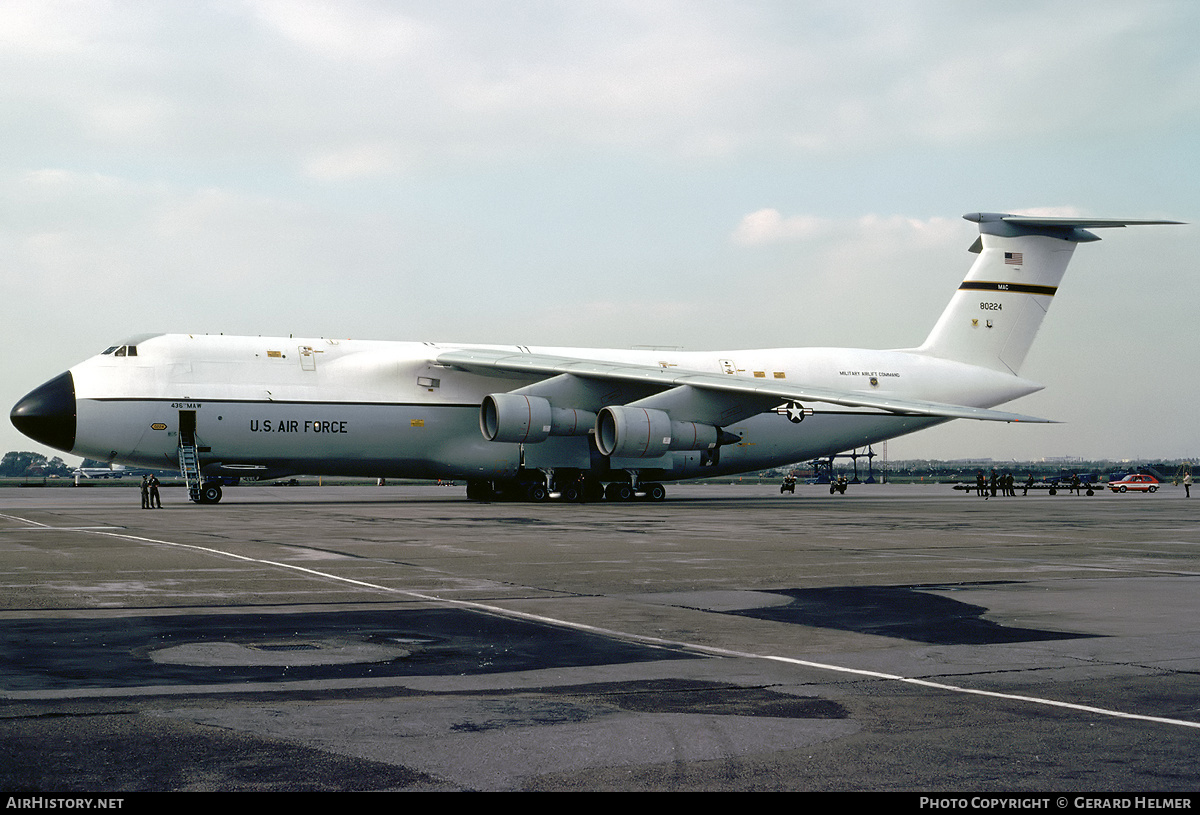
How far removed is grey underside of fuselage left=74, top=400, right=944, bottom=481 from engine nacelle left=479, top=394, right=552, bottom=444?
4.88ft

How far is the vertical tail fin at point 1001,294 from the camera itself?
135ft

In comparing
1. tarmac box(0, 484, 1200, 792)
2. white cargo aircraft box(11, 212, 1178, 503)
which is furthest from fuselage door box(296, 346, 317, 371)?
tarmac box(0, 484, 1200, 792)

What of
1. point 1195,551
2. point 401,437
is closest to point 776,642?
point 1195,551

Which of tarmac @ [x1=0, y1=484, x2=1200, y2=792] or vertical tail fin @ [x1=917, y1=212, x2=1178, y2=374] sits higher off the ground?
vertical tail fin @ [x1=917, y1=212, x2=1178, y2=374]

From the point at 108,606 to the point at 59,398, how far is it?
23385mm

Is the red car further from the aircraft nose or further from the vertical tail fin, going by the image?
the aircraft nose

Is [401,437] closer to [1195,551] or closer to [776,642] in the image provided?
[1195,551]

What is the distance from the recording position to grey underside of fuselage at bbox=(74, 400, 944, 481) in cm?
3112

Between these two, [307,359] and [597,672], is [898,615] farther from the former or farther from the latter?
[307,359]

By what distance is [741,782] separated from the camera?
4.61 metres

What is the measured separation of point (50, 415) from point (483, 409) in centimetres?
1177

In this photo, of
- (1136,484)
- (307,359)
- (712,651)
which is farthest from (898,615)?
(1136,484)

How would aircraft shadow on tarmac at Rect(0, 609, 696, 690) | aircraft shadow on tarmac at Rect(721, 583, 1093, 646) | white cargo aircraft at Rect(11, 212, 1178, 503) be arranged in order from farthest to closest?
white cargo aircraft at Rect(11, 212, 1178, 503), aircraft shadow on tarmac at Rect(721, 583, 1093, 646), aircraft shadow on tarmac at Rect(0, 609, 696, 690)

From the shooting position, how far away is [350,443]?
3297cm
